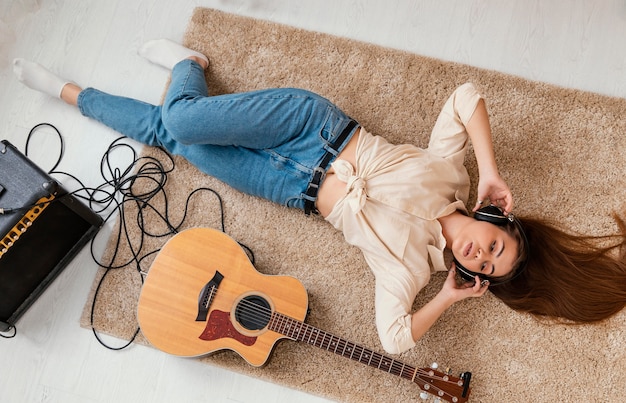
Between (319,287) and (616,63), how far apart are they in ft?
3.95

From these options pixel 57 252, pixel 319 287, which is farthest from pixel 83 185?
Result: pixel 319 287

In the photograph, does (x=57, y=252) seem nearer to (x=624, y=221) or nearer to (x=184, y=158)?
(x=184, y=158)

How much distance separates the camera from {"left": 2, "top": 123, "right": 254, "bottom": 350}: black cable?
1.52 m

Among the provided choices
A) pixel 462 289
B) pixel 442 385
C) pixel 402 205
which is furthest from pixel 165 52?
pixel 442 385

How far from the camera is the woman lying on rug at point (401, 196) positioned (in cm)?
128

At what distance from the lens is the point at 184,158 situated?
5.12ft

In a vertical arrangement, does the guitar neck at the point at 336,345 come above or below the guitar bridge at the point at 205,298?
above

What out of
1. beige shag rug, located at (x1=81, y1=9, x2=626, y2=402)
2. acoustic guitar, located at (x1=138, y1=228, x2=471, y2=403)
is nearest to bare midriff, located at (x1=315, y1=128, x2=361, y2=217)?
beige shag rug, located at (x1=81, y1=9, x2=626, y2=402)

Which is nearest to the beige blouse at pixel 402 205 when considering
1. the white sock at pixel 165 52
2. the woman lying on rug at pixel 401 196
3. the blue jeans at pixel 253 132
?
the woman lying on rug at pixel 401 196

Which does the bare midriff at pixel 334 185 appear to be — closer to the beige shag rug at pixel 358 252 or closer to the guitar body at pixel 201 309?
the beige shag rug at pixel 358 252

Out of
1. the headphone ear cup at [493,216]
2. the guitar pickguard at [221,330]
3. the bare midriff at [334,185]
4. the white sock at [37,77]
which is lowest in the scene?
the guitar pickguard at [221,330]

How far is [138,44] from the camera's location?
5.38 feet

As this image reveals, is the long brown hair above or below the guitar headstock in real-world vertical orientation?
above

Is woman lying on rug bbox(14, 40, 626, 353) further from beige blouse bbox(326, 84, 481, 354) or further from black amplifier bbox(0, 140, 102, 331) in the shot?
black amplifier bbox(0, 140, 102, 331)
